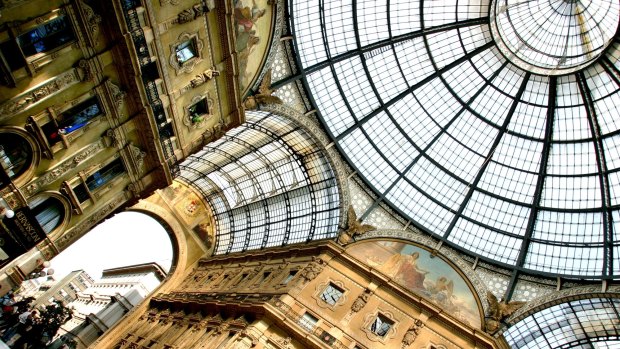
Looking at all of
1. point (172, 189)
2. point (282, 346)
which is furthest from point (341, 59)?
point (172, 189)

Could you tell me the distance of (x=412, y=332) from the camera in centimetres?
2539

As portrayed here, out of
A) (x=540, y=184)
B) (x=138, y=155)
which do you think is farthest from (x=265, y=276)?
(x=540, y=184)

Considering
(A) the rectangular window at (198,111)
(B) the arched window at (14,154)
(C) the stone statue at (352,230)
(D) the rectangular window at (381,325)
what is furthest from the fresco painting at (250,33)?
(D) the rectangular window at (381,325)

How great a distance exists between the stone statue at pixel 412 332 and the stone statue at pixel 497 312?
4.58 m

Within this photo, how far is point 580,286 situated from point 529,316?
3.59m

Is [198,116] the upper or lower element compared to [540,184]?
lower

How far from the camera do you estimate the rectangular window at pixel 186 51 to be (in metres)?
20.1

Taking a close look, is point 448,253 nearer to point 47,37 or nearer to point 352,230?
point 352,230

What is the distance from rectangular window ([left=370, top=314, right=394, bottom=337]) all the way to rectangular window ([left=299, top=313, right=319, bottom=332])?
3554 millimetres

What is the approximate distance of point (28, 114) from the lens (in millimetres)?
15844

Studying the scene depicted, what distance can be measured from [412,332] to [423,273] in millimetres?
4916

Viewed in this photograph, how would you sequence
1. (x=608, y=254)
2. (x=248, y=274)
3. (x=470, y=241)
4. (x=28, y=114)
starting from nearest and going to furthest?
(x=28, y=114), (x=608, y=254), (x=470, y=241), (x=248, y=274)

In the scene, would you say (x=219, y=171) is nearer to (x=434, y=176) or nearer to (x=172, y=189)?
(x=172, y=189)

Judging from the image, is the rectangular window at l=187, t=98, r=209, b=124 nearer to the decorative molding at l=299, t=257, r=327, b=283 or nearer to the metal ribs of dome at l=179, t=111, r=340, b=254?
the metal ribs of dome at l=179, t=111, r=340, b=254
